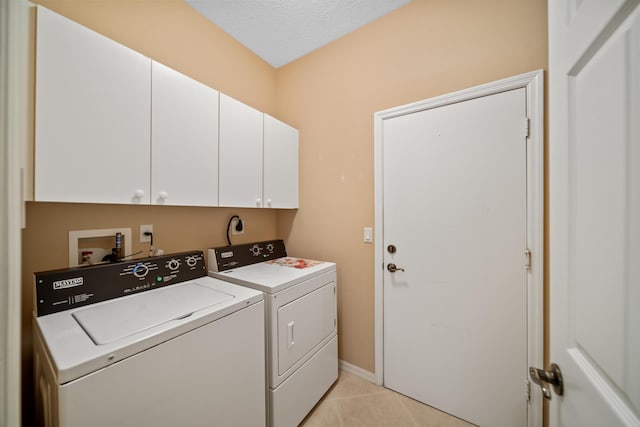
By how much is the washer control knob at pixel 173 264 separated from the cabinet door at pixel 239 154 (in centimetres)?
45

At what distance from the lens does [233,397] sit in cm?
112

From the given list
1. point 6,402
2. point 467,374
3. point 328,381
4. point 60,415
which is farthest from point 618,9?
point 328,381

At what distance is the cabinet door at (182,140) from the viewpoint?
4.18ft

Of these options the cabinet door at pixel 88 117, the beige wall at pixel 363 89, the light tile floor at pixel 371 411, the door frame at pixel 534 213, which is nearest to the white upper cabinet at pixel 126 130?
the cabinet door at pixel 88 117

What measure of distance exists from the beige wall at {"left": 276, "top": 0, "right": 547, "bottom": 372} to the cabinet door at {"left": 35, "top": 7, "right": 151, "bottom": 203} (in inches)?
51.7

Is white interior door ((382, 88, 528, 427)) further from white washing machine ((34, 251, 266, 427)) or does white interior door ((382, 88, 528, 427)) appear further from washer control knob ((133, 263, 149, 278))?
washer control knob ((133, 263, 149, 278))

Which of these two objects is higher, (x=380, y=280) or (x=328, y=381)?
(x=380, y=280)

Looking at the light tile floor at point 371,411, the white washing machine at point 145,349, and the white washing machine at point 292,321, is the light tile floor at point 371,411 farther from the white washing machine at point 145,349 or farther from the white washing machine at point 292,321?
the white washing machine at point 145,349

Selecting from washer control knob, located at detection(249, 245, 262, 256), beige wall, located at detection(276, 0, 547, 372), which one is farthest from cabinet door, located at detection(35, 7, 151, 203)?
beige wall, located at detection(276, 0, 547, 372)

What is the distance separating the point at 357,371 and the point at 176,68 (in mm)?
2726

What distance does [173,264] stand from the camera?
145cm

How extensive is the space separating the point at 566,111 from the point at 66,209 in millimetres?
2070

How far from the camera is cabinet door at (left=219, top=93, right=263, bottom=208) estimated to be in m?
1.62

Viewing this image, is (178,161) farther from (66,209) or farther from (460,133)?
(460,133)
